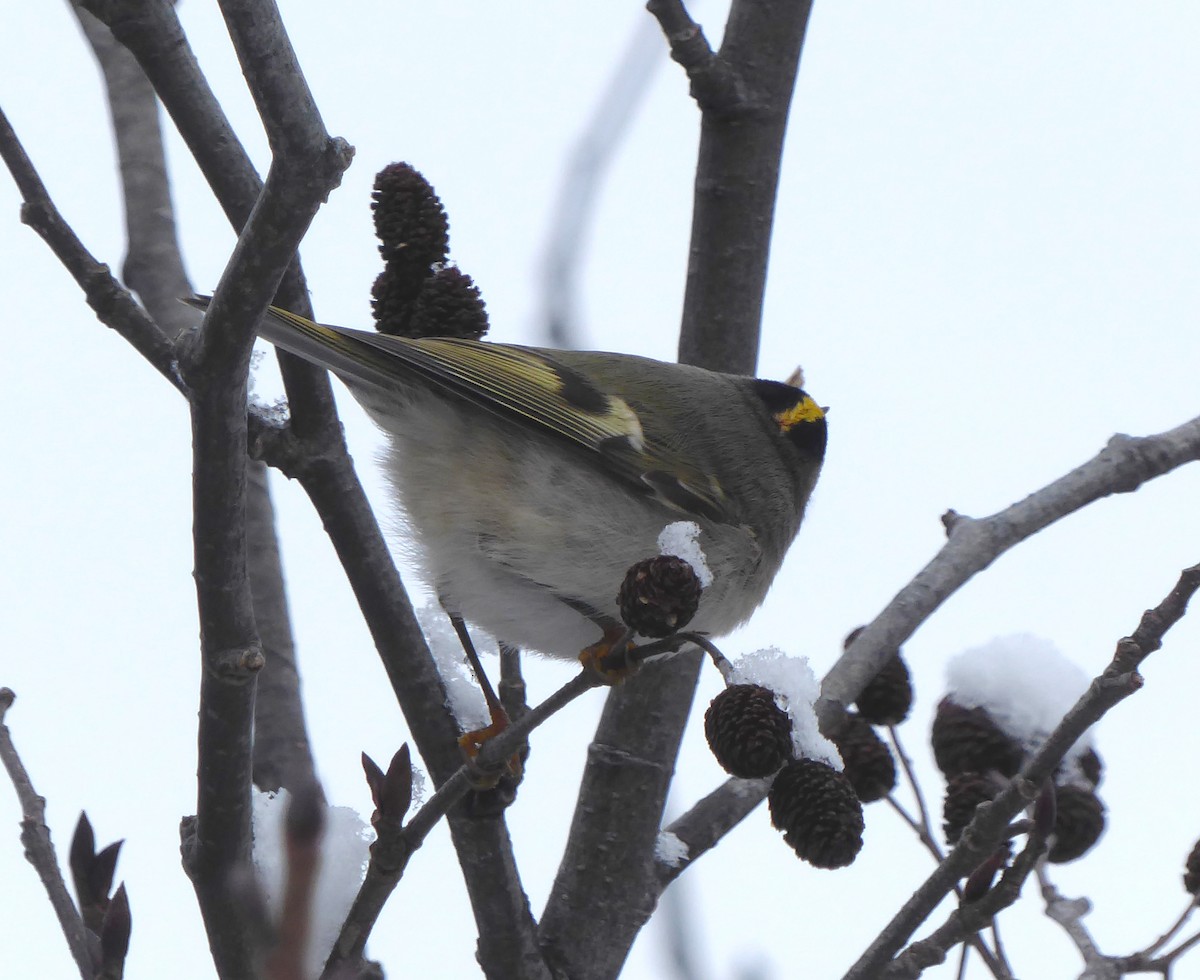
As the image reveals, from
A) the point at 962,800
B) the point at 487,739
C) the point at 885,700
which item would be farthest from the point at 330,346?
the point at 962,800

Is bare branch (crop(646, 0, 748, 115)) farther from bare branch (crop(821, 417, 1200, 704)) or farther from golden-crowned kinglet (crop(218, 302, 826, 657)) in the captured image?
bare branch (crop(821, 417, 1200, 704))

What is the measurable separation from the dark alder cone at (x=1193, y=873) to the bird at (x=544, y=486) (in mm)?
905

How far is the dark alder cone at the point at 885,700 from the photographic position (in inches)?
88.7

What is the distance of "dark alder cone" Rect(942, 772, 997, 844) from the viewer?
75.7 inches

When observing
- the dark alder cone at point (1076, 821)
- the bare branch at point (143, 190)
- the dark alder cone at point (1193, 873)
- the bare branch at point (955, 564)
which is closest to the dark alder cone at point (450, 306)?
the bare branch at point (143, 190)

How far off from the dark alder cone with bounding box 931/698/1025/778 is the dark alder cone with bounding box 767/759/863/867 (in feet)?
1.52

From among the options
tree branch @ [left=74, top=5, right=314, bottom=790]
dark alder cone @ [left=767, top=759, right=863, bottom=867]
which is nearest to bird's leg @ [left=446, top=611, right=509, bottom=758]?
tree branch @ [left=74, top=5, right=314, bottom=790]

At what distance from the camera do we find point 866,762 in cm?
216

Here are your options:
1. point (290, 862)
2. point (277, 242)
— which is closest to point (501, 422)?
point (277, 242)

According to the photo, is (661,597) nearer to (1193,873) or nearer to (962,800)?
(962,800)

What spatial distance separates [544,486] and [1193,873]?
1209 millimetres

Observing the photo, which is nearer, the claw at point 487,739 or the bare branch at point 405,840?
the bare branch at point 405,840

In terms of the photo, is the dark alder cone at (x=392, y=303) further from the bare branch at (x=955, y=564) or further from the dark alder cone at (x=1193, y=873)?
the dark alder cone at (x=1193, y=873)

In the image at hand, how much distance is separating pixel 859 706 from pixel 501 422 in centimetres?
82
